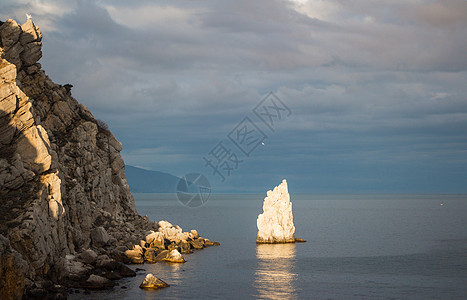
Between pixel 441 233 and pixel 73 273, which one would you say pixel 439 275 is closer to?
pixel 73 273

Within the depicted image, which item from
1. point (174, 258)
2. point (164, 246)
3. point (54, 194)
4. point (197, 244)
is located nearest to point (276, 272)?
point (174, 258)

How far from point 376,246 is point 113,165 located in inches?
2291

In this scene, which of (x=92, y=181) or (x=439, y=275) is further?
(x=92, y=181)

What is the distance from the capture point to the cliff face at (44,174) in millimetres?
52656

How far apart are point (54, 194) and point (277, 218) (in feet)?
180

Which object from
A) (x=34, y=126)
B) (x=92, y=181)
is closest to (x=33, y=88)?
(x=92, y=181)

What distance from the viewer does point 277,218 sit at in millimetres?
105938

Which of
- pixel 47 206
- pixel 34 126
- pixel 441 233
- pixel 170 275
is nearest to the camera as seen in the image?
pixel 47 206

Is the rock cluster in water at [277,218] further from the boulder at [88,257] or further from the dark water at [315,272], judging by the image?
the boulder at [88,257]

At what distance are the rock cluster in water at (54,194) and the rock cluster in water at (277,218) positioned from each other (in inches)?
542

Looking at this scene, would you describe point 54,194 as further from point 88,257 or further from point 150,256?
point 150,256

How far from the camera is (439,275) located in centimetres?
7344

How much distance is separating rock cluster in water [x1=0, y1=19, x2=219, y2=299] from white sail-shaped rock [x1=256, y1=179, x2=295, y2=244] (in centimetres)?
Result: 1379

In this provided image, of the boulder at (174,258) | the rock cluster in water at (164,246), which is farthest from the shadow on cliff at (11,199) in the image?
the boulder at (174,258)
